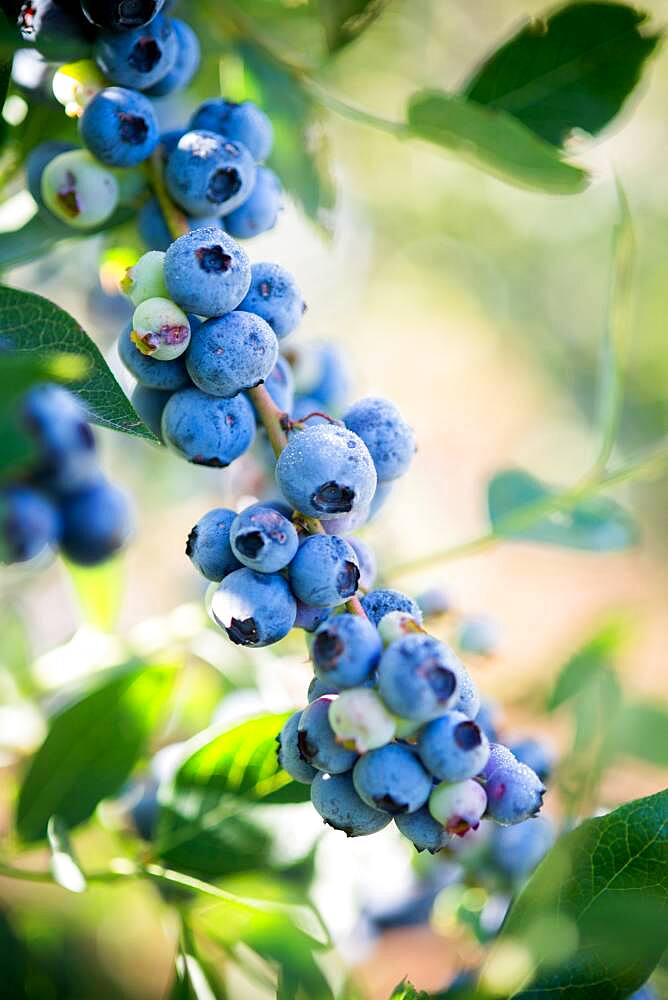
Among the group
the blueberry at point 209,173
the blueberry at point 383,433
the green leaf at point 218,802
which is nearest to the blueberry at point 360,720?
the blueberry at point 383,433

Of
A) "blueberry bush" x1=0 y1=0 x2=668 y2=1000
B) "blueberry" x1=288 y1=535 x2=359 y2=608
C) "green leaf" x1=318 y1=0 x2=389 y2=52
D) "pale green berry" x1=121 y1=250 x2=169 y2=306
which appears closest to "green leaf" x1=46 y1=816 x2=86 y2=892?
"blueberry bush" x1=0 y1=0 x2=668 y2=1000

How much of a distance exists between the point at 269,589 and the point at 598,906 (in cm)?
38

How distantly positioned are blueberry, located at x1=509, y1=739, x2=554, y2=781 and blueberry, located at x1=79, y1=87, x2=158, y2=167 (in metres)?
0.73

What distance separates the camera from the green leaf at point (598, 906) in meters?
0.77

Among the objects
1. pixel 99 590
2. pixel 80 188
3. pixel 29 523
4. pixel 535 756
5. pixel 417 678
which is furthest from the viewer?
pixel 99 590

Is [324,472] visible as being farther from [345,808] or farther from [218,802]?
[218,802]

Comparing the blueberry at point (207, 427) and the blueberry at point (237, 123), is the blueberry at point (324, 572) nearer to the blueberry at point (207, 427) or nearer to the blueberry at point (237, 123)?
the blueberry at point (207, 427)

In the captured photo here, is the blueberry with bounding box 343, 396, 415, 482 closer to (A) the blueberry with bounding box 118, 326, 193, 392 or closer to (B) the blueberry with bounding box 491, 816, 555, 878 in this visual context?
(A) the blueberry with bounding box 118, 326, 193, 392

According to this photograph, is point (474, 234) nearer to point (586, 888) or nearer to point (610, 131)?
point (610, 131)

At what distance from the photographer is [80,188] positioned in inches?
32.5

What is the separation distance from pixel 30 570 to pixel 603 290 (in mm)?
3951

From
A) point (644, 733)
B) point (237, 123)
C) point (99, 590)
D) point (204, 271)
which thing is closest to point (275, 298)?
point (204, 271)

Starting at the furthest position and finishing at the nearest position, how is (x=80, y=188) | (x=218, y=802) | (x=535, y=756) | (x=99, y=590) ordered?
(x=99, y=590)
(x=535, y=756)
(x=218, y=802)
(x=80, y=188)

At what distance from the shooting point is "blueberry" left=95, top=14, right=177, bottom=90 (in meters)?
0.80
